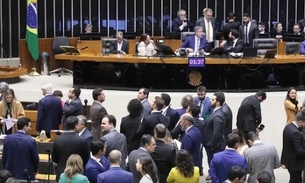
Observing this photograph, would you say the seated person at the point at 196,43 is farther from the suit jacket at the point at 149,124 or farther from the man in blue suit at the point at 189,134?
the man in blue suit at the point at 189,134

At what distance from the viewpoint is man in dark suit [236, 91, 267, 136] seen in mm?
12992

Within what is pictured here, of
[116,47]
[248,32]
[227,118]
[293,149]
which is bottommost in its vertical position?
[293,149]

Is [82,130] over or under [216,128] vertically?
over

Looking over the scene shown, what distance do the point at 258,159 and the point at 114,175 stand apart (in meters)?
2.32

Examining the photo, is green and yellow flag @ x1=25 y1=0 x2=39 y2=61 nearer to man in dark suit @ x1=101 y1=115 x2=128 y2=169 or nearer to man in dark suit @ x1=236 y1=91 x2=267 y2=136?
man in dark suit @ x1=236 y1=91 x2=267 y2=136

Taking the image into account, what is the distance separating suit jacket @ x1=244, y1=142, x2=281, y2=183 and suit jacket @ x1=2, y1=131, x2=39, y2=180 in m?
2.79

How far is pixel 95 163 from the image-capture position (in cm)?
927

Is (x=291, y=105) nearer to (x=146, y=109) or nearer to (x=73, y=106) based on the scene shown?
(x=146, y=109)

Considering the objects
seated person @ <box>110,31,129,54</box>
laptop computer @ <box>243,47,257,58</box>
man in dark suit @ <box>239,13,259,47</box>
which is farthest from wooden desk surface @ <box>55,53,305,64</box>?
man in dark suit @ <box>239,13,259,47</box>

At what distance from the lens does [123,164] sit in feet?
34.6

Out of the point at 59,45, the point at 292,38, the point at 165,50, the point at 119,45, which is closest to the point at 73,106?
the point at 165,50

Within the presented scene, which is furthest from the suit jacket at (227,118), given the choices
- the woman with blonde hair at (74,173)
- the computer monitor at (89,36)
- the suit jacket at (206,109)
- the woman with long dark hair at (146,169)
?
the computer monitor at (89,36)

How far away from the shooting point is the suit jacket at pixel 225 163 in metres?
9.63

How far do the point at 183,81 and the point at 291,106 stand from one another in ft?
14.7
